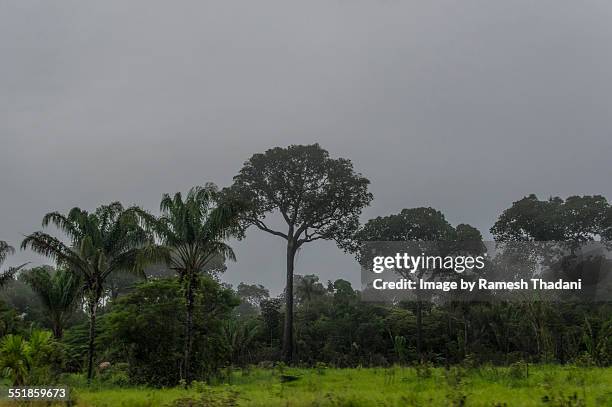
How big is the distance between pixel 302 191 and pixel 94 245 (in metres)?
15.0

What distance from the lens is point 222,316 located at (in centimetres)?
2636

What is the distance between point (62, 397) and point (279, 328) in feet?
79.5

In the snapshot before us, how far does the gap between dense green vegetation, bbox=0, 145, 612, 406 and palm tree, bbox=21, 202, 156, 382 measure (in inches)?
2.3

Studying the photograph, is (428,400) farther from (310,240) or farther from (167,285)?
(310,240)

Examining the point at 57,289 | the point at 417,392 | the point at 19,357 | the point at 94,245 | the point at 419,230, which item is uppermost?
the point at 419,230

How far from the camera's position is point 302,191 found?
118ft

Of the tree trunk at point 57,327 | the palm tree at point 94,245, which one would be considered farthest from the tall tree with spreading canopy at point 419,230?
the tree trunk at point 57,327

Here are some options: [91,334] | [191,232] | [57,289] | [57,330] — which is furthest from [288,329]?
[191,232]

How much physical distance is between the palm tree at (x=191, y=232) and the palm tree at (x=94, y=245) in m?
2.23

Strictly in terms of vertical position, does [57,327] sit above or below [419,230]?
below

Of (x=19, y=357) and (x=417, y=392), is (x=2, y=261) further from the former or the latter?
(x=417, y=392)

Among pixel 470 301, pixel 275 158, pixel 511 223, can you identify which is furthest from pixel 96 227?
pixel 511 223

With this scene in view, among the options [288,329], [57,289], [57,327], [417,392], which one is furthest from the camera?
[288,329]

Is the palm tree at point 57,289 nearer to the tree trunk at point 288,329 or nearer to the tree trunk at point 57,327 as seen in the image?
the tree trunk at point 57,327
